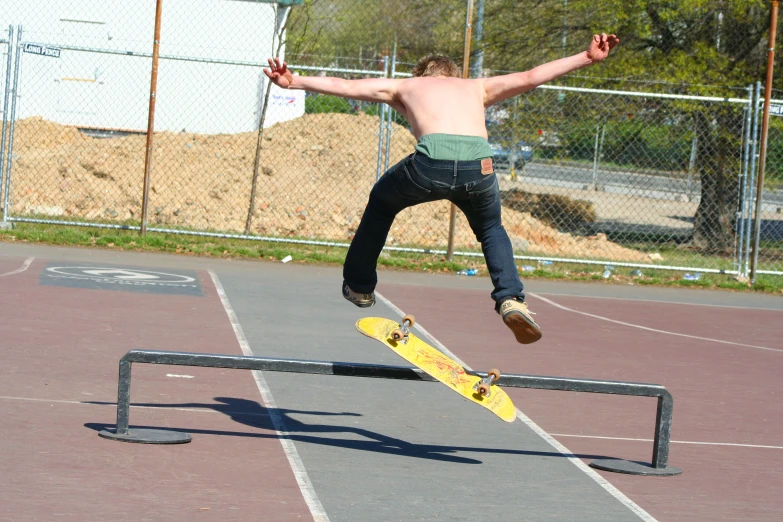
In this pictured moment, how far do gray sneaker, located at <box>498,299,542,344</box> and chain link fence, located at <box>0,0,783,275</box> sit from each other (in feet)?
29.6

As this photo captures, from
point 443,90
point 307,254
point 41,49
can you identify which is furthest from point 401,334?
point 41,49

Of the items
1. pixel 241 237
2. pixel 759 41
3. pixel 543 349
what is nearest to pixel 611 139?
pixel 759 41

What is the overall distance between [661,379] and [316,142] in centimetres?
1588

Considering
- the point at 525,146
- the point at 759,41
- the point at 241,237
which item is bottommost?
the point at 241,237

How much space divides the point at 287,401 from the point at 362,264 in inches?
51.3

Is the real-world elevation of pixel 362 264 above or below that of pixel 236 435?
above

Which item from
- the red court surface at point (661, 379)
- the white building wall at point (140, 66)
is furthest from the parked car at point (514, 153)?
the red court surface at point (661, 379)

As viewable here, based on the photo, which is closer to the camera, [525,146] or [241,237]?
[241,237]

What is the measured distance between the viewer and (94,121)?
26344mm

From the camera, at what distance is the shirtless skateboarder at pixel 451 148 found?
18.2ft

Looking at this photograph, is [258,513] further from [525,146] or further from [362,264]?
[525,146]

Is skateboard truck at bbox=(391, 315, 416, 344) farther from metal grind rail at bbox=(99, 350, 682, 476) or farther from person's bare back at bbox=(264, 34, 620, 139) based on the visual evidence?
person's bare back at bbox=(264, 34, 620, 139)

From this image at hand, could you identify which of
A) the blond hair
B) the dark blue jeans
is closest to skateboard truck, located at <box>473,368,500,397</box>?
the dark blue jeans

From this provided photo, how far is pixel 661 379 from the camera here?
8586mm
